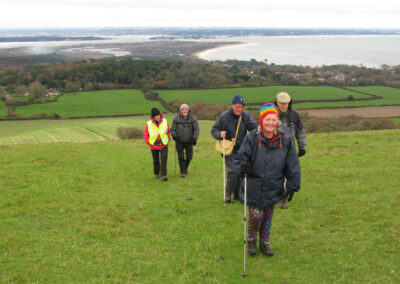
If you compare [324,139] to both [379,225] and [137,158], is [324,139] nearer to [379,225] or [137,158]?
[137,158]

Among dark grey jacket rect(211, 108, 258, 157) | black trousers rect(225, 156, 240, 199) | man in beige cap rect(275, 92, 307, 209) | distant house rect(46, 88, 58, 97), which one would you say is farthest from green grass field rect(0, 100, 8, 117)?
man in beige cap rect(275, 92, 307, 209)

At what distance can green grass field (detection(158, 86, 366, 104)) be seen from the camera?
6594cm

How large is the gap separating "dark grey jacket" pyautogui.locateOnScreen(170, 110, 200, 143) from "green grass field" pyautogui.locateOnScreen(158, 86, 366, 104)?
2097 inches

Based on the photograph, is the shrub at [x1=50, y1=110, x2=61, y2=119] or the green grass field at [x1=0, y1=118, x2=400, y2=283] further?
the shrub at [x1=50, y1=110, x2=61, y2=119]

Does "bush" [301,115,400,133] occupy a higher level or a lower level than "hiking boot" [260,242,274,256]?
lower

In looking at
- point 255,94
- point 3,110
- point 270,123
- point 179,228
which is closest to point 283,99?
point 270,123

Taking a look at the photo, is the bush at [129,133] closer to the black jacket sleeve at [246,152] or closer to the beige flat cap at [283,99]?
the beige flat cap at [283,99]

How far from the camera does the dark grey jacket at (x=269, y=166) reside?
247 inches

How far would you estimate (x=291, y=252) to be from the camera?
700 centimetres

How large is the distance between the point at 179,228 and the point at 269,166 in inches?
119

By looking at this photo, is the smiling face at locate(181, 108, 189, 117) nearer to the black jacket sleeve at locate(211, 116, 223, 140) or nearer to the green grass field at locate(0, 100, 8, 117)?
the black jacket sleeve at locate(211, 116, 223, 140)

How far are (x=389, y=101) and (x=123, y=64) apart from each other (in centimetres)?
6512

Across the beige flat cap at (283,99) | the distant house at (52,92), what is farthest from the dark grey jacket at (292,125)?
the distant house at (52,92)

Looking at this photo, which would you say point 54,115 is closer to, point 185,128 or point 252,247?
point 185,128
